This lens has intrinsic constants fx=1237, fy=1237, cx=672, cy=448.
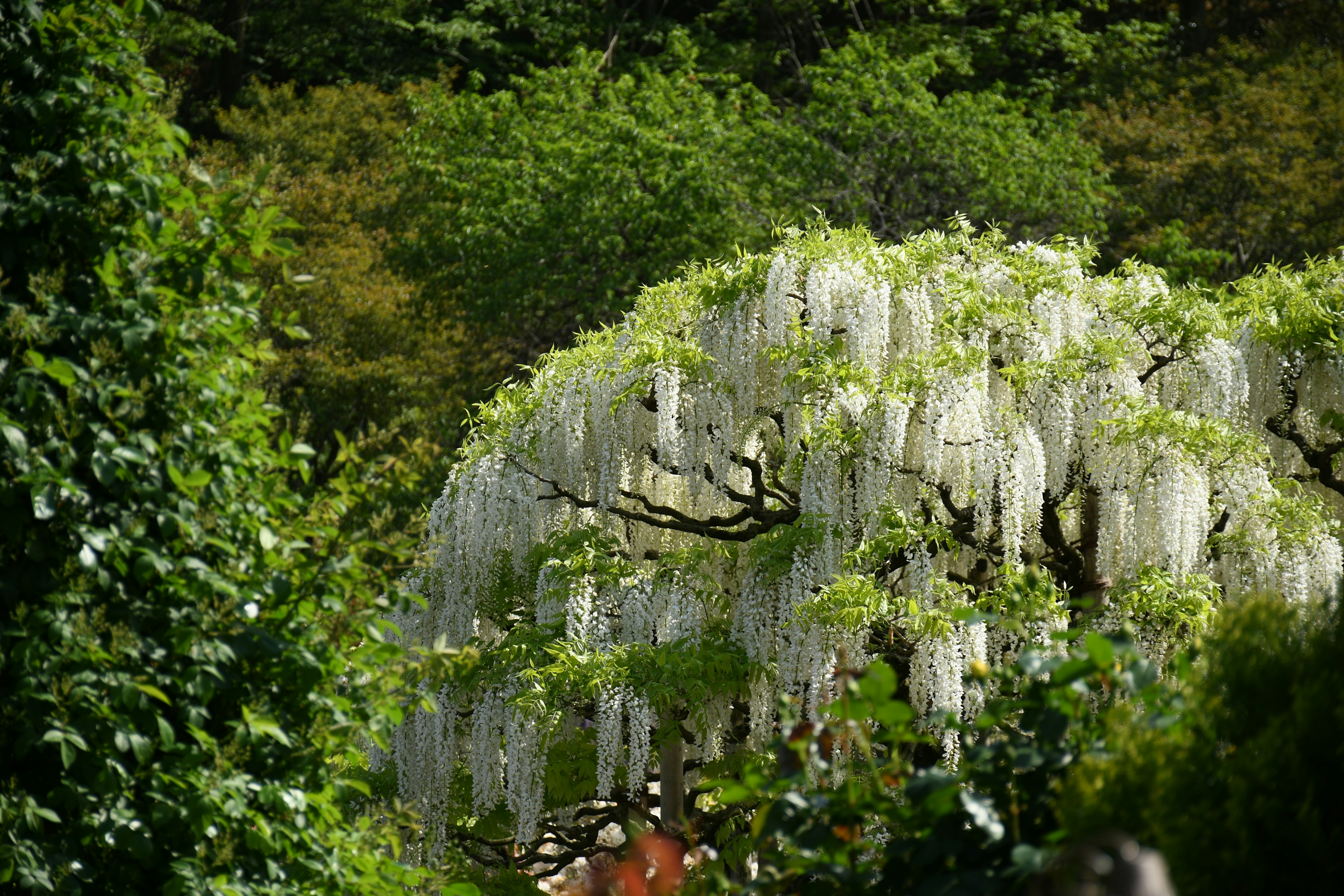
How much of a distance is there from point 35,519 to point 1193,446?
4.98 metres

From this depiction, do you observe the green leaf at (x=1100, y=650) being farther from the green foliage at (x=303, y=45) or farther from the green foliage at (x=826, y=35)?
the green foliage at (x=303, y=45)

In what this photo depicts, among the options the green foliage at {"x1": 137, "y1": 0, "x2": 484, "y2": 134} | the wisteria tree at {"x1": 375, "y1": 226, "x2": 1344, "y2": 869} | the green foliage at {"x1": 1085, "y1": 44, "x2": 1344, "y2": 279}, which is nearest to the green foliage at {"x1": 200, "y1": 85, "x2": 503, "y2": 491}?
the green foliage at {"x1": 137, "y1": 0, "x2": 484, "y2": 134}

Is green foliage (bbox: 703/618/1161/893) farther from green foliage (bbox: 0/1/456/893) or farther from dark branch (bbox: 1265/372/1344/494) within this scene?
dark branch (bbox: 1265/372/1344/494)

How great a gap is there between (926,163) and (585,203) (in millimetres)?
4604

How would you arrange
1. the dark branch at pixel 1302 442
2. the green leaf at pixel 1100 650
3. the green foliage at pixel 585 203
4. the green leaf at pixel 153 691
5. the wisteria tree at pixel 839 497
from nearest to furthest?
the green leaf at pixel 1100 650, the green leaf at pixel 153 691, the wisteria tree at pixel 839 497, the dark branch at pixel 1302 442, the green foliage at pixel 585 203

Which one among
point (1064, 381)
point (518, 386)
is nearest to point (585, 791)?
point (518, 386)

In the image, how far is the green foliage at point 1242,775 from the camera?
2.27 m

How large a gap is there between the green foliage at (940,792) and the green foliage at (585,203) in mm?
12775

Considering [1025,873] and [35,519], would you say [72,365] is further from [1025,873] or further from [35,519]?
[1025,873]

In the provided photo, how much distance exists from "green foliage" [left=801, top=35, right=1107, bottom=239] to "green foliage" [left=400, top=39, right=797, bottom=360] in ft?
2.89

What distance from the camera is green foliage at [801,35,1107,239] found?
16297 millimetres

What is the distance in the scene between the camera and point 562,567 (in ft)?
22.0

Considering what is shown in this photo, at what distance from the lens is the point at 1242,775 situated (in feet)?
7.75

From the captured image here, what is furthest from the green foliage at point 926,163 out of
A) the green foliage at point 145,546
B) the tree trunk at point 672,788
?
the green foliage at point 145,546
